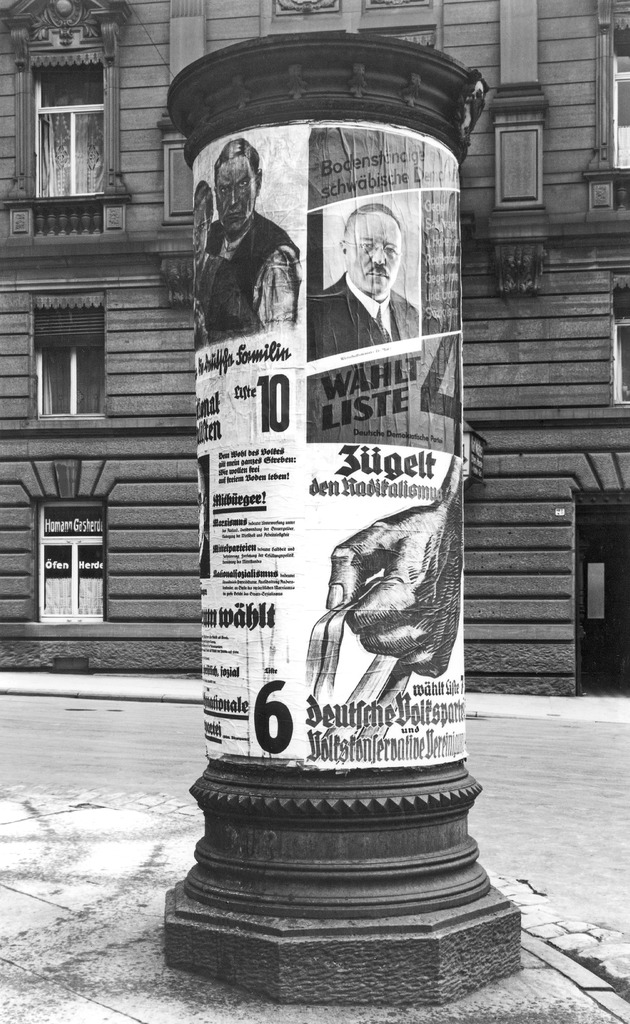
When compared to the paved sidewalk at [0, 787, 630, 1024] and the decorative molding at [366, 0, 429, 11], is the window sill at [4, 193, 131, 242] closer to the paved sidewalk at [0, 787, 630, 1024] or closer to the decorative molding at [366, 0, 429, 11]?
the decorative molding at [366, 0, 429, 11]

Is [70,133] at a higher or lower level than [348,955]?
higher

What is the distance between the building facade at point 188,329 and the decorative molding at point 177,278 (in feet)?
0.10

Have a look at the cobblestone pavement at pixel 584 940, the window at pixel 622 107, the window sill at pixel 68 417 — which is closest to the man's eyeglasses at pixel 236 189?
the cobblestone pavement at pixel 584 940

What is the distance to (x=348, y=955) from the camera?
447 centimetres

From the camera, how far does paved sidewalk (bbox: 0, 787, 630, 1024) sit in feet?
14.4

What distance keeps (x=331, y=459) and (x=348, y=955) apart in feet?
6.25

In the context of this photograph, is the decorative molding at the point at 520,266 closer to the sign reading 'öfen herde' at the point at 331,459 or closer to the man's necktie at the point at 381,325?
the sign reading 'öfen herde' at the point at 331,459

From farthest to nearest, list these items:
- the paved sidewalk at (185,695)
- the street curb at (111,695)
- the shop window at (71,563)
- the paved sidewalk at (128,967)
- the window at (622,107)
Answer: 1. the shop window at (71,563)
2. the window at (622,107)
3. the street curb at (111,695)
4. the paved sidewalk at (185,695)
5. the paved sidewalk at (128,967)

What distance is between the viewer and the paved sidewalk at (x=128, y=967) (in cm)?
438

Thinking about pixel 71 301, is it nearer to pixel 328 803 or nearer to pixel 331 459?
pixel 331 459

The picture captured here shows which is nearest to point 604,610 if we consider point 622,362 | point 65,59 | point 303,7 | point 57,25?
point 622,362

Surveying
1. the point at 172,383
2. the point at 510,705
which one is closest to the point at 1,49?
the point at 172,383

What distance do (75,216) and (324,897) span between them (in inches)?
695

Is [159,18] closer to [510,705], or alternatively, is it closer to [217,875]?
[510,705]
